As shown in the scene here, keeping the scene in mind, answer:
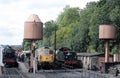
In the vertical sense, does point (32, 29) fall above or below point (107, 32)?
above

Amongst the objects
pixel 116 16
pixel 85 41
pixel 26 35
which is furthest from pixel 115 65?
pixel 85 41

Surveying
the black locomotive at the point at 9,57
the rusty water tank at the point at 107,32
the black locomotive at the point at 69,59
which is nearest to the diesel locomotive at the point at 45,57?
the black locomotive at the point at 69,59

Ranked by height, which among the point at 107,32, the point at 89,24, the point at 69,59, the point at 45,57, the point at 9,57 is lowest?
the point at 69,59

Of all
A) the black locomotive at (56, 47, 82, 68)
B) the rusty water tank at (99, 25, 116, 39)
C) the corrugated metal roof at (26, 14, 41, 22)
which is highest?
the corrugated metal roof at (26, 14, 41, 22)

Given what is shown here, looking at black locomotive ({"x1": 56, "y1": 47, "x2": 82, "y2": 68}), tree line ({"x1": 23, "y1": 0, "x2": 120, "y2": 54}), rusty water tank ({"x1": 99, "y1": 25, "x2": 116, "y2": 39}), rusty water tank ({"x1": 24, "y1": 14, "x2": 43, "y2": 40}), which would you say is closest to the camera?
rusty water tank ({"x1": 24, "y1": 14, "x2": 43, "y2": 40})

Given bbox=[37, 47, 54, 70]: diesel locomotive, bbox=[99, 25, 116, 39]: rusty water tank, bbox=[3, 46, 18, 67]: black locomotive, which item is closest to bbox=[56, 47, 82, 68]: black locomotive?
bbox=[37, 47, 54, 70]: diesel locomotive

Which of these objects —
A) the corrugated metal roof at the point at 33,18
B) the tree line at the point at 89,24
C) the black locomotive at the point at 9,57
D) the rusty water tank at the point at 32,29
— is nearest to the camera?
the rusty water tank at the point at 32,29

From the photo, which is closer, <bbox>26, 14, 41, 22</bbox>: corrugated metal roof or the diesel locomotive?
<bbox>26, 14, 41, 22</bbox>: corrugated metal roof

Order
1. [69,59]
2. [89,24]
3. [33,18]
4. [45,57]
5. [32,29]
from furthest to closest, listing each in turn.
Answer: [89,24] < [69,59] < [45,57] < [33,18] < [32,29]

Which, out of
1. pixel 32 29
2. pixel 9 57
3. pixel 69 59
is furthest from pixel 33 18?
pixel 69 59

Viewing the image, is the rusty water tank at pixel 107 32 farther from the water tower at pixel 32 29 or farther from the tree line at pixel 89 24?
the tree line at pixel 89 24

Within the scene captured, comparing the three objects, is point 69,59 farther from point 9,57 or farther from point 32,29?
point 32,29

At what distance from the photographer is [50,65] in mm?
55156

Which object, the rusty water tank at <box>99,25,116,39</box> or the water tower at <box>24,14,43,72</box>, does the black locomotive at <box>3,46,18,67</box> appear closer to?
the water tower at <box>24,14,43,72</box>
